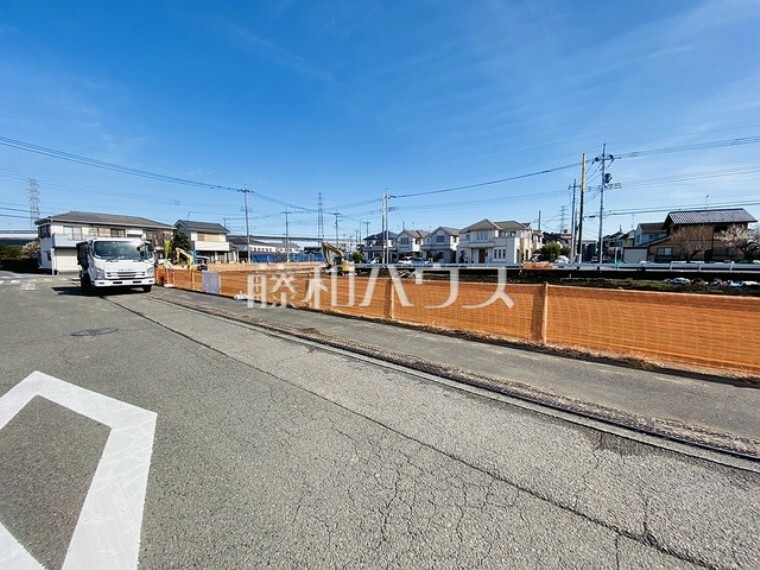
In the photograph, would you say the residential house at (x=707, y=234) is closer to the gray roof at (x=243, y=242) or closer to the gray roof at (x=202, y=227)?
the gray roof at (x=202, y=227)

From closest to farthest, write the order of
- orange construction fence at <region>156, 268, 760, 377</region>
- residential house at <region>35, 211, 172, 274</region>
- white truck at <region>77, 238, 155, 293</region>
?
orange construction fence at <region>156, 268, 760, 377</region>, white truck at <region>77, 238, 155, 293</region>, residential house at <region>35, 211, 172, 274</region>

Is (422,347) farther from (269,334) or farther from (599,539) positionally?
(599,539)

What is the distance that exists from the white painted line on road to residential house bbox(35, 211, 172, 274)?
34.4 m

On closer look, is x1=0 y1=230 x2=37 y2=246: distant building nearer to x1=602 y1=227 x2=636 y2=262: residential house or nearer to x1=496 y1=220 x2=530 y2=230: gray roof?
x1=496 y1=220 x2=530 y2=230: gray roof

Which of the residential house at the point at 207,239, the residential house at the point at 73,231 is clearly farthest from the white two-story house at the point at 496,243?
the residential house at the point at 73,231

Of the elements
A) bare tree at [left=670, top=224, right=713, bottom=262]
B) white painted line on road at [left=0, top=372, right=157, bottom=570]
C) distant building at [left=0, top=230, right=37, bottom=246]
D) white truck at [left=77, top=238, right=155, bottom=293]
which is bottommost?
white painted line on road at [left=0, top=372, right=157, bottom=570]

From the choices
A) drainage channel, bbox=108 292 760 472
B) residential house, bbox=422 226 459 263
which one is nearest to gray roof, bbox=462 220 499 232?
residential house, bbox=422 226 459 263

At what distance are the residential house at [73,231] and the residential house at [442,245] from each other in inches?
1724

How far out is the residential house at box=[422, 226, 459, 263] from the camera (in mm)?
60531

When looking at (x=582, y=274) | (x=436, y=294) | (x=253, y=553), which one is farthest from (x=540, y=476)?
(x=582, y=274)

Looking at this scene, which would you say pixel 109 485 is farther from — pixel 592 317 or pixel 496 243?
pixel 496 243

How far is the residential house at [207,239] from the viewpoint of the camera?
5344cm

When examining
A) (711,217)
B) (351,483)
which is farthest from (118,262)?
(711,217)

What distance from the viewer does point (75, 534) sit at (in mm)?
1836
